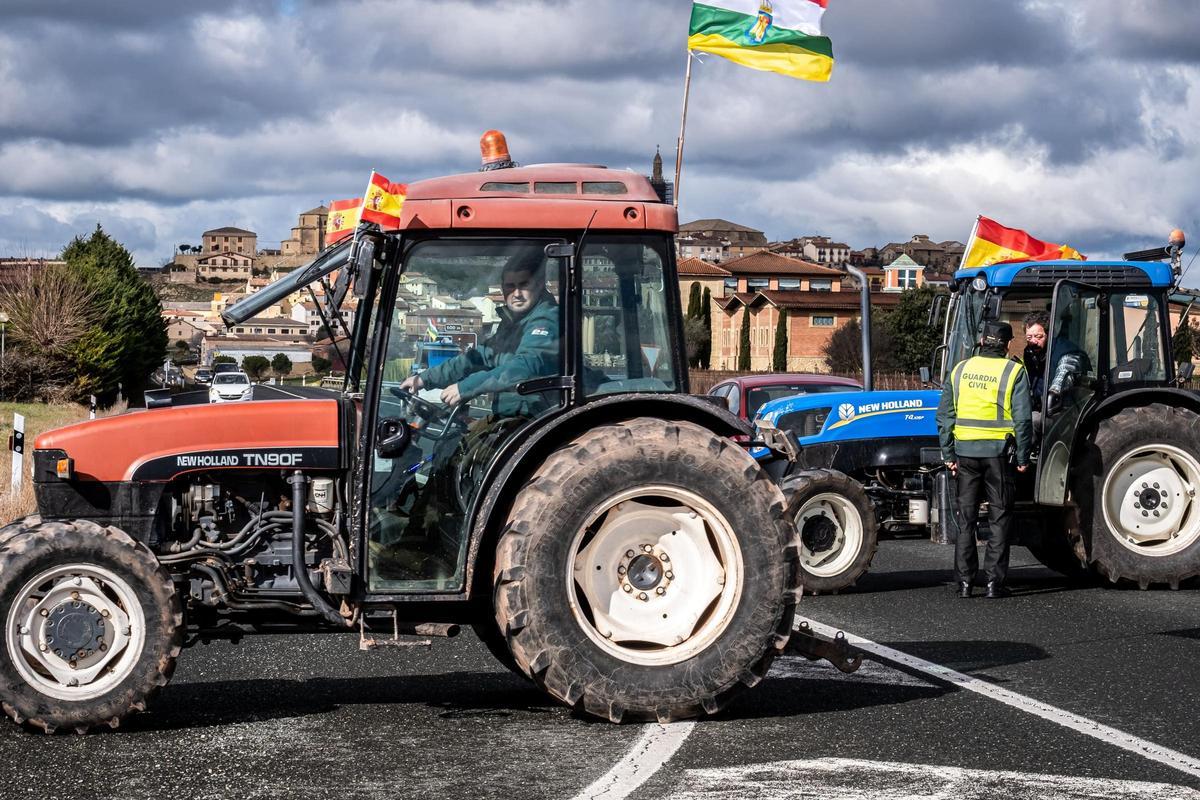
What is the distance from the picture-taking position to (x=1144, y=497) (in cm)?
1262

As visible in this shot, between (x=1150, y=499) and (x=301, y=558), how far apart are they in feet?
27.1

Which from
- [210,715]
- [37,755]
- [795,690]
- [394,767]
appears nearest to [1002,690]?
[795,690]

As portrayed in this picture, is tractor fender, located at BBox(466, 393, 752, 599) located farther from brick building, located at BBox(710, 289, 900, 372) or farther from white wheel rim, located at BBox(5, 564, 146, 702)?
brick building, located at BBox(710, 289, 900, 372)

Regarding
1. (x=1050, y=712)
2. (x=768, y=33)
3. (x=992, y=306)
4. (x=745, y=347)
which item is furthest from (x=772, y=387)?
(x=745, y=347)

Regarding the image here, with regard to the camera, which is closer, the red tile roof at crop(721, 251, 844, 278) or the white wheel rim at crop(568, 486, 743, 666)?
the white wheel rim at crop(568, 486, 743, 666)

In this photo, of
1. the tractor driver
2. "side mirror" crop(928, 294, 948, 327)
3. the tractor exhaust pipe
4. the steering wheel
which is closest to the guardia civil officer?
"side mirror" crop(928, 294, 948, 327)

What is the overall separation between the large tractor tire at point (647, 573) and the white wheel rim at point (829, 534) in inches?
227

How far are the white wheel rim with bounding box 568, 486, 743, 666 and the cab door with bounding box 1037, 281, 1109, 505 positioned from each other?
20.8 ft

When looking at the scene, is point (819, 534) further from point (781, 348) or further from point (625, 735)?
point (781, 348)

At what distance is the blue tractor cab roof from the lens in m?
13.0

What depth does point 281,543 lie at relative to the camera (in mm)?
6660

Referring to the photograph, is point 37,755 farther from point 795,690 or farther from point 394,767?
point 795,690

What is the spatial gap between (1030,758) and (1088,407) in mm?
7137

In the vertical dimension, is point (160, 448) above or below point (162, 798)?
above
